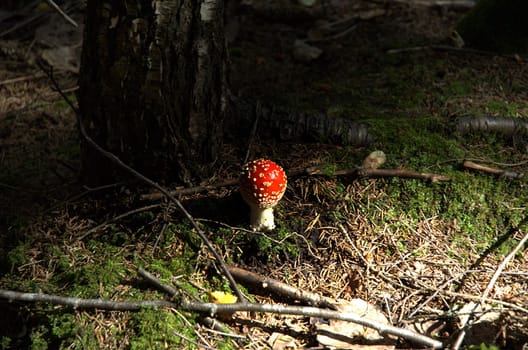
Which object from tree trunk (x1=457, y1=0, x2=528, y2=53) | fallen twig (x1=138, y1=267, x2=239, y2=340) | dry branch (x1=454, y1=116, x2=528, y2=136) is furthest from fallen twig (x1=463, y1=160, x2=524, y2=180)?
tree trunk (x1=457, y1=0, x2=528, y2=53)

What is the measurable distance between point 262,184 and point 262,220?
31cm

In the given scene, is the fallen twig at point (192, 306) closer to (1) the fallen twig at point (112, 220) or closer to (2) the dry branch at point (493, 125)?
(1) the fallen twig at point (112, 220)

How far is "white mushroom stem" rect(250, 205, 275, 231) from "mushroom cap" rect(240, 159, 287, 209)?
0.11 m

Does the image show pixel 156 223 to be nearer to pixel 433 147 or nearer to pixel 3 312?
pixel 3 312

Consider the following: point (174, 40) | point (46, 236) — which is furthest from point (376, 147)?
point (46, 236)

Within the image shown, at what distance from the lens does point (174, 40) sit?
2793 mm

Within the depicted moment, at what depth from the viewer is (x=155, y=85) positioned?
9.41 ft

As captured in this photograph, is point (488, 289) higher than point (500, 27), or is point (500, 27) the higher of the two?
point (500, 27)

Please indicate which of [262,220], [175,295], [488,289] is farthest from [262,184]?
[488,289]

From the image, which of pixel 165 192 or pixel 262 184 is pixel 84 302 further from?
pixel 262 184

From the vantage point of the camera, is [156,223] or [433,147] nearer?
[156,223]

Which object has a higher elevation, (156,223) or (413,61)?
(413,61)

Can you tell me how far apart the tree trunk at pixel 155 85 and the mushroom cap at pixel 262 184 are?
54 centimetres

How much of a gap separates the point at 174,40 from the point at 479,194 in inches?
89.3
